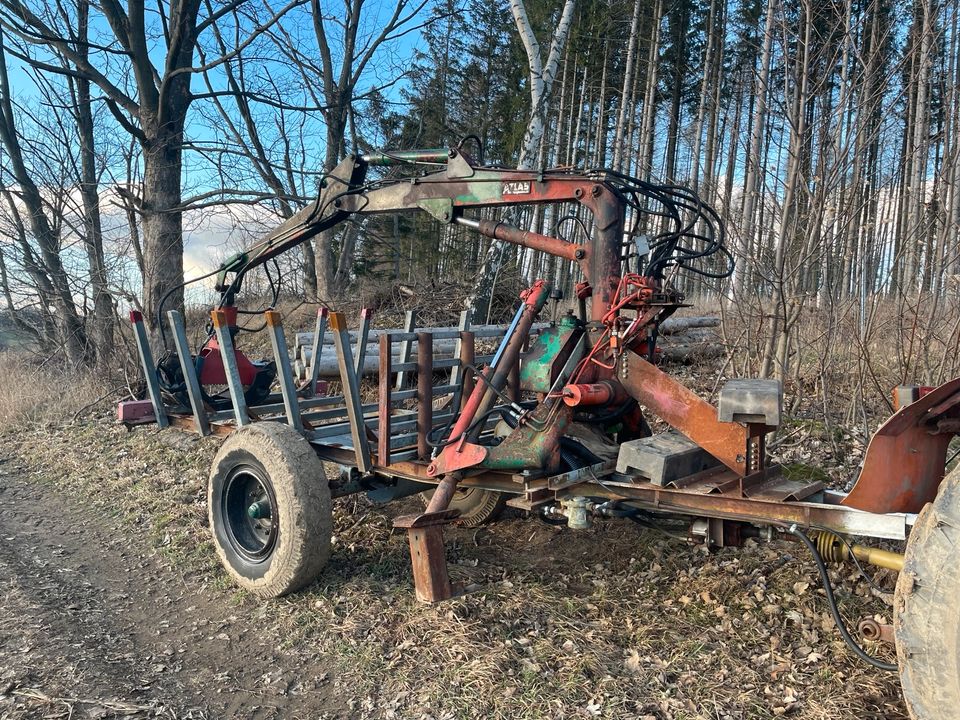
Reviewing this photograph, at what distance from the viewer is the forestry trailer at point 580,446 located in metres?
2.91

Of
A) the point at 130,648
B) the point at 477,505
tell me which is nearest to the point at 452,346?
the point at 477,505

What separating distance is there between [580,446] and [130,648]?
2.76m

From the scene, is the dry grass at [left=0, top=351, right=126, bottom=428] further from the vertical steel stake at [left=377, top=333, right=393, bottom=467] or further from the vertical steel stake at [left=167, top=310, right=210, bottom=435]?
the vertical steel stake at [left=377, top=333, right=393, bottom=467]

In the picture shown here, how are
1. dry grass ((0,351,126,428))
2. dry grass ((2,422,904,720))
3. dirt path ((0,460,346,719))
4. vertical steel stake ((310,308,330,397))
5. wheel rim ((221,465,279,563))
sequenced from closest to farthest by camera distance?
1. dry grass ((2,422,904,720))
2. dirt path ((0,460,346,719))
3. wheel rim ((221,465,279,563))
4. vertical steel stake ((310,308,330,397))
5. dry grass ((0,351,126,428))

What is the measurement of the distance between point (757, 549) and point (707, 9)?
22541mm

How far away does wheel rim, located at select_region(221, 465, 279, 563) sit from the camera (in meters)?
4.63

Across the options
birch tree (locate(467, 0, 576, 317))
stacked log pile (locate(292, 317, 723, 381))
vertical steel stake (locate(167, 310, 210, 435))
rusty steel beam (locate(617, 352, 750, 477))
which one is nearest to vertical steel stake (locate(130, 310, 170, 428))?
vertical steel stake (locate(167, 310, 210, 435))

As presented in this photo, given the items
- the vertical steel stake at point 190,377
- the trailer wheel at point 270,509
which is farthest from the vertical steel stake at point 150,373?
the trailer wheel at point 270,509

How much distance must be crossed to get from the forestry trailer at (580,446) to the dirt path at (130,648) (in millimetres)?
438

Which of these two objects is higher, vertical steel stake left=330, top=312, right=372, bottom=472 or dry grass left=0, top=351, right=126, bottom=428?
vertical steel stake left=330, top=312, right=372, bottom=472

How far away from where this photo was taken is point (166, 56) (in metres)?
11.7

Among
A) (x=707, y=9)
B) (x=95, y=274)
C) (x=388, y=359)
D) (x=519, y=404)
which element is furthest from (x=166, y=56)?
(x=707, y=9)

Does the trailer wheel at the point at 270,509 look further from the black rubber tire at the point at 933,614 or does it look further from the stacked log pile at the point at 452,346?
the black rubber tire at the point at 933,614

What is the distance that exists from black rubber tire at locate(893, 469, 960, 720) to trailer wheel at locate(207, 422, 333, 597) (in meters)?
3.06
